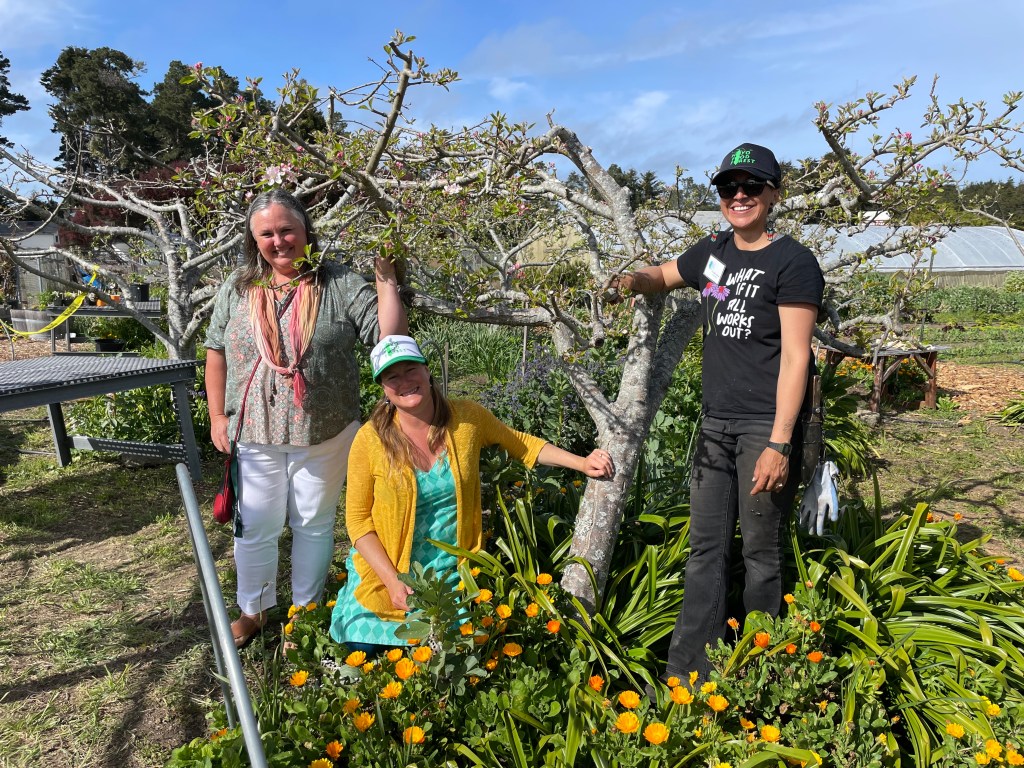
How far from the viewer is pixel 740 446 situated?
2.12 metres

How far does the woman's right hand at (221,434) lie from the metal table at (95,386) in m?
1.80

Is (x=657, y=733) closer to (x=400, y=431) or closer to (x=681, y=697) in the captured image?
(x=681, y=697)

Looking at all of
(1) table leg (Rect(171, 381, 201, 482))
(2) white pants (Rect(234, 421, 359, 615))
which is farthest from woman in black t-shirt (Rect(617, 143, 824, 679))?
(1) table leg (Rect(171, 381, 201, 482))

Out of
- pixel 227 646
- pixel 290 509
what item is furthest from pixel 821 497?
pixel 290 509

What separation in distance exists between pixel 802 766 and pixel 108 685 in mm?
2373

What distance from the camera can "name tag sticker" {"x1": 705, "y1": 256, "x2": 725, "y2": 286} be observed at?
2086 mm

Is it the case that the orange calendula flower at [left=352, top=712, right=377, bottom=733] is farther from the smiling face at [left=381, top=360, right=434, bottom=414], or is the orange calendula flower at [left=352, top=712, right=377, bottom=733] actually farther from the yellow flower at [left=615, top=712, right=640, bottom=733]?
the smiling face at [left=381, top=360, right=434, bottom=414]

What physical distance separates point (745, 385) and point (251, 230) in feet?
5.57

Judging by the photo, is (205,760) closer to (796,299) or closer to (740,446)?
(740,446)

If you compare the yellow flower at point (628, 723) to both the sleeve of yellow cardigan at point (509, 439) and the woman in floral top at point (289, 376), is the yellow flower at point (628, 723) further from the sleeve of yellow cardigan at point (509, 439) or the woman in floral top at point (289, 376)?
the woman in floral top at point (289, 376)

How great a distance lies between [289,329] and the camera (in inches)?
92.6

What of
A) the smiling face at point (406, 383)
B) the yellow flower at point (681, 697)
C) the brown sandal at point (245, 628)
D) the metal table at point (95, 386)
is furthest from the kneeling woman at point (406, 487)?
the metal table at point (95, 386)

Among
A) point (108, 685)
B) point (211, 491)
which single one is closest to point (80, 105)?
point (211, 491)

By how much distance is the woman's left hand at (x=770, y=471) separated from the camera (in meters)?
1.98
